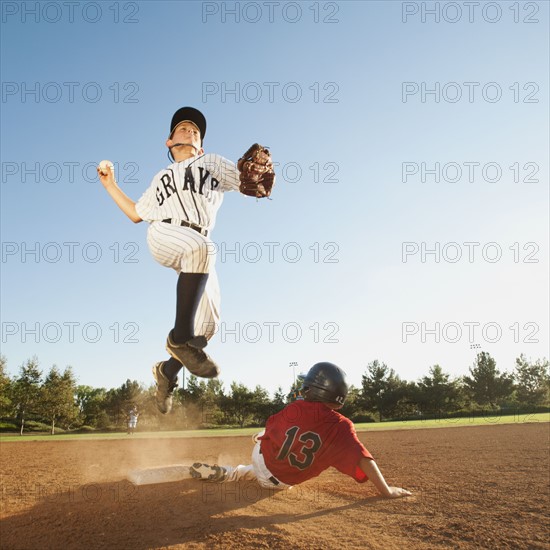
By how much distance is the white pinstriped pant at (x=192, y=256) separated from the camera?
317cm

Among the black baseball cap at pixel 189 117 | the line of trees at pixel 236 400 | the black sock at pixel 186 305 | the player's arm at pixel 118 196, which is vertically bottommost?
the line of trees at pixel 236 400

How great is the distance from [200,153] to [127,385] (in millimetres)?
39581

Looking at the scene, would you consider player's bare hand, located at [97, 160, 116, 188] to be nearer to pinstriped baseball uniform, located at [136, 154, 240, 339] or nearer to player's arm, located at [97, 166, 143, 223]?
player's arm, located at [97, 166, 143, 223]

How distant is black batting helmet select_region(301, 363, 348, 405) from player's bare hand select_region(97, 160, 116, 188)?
3.58m

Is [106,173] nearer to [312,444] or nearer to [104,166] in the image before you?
[104,166]

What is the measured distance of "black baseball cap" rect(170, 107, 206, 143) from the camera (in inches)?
151

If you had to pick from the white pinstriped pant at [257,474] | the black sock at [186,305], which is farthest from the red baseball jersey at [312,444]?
the black sock at [186,305]

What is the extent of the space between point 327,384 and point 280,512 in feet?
5.27

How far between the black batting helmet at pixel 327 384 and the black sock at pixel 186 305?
120 inches

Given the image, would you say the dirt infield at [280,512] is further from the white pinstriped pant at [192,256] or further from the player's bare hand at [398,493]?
the white pinstriped pant at [192,256]

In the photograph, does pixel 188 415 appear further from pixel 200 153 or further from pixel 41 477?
pixel 200 153

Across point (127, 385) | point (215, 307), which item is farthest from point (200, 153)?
point (127, 385)

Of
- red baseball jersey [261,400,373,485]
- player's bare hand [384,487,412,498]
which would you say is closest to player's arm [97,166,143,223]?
red baseball jersey [261,400,373,485]

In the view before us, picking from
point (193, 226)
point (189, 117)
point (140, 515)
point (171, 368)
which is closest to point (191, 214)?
point (193, 226)
